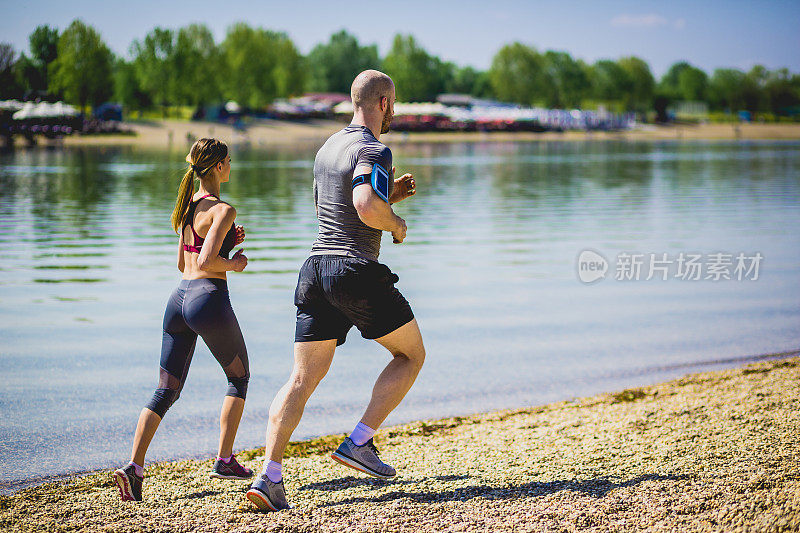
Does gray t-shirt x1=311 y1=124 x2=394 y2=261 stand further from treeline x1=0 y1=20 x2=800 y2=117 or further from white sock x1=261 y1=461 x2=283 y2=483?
treeline x1=0 y1=20 x2=800 y2=117

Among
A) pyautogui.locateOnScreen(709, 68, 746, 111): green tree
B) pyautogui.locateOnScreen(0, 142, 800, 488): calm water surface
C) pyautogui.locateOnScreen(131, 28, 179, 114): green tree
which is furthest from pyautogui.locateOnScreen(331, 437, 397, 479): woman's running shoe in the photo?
pyautogui.locateOnScreen(709, 68, 746, 111): green tree

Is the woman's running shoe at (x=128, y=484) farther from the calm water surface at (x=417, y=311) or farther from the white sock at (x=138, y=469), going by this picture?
the calm water surface at (x=417, y=311)

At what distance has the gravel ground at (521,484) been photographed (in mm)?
3926

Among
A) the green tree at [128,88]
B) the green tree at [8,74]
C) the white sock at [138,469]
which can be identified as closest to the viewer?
the white sock at [138,469]

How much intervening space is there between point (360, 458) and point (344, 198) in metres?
1.32

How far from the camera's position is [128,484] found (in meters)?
4.32

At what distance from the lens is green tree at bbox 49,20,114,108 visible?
232 feet

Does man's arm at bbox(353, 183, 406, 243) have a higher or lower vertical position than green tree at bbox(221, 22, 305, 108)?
lower

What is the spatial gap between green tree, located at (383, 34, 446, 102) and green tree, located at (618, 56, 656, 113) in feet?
136

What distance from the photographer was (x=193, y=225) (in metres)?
4.64

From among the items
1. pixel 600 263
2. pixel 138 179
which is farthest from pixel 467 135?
pixel 600 263

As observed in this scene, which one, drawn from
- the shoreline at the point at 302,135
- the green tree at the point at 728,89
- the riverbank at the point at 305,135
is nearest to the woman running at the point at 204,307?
the shoreline at the point at 302,135

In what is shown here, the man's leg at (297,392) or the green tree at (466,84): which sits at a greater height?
the green tree at (466,84)

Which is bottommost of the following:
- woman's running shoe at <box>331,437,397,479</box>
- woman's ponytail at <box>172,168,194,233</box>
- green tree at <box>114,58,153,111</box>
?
woman's running shoe at <box>331,437,397,479</box>
